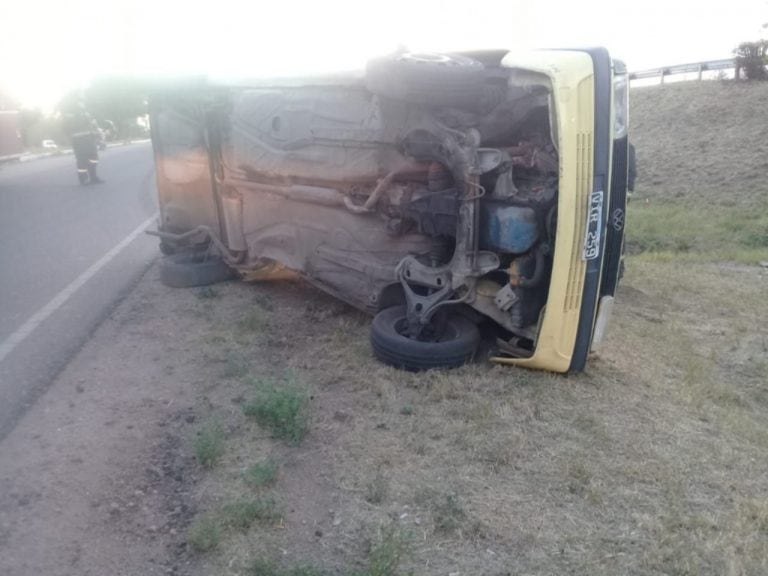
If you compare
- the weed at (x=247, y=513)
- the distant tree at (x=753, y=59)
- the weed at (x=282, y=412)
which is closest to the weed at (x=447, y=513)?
the weed at (x=247, y=513)

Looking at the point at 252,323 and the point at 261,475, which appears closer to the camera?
the point at 261,475

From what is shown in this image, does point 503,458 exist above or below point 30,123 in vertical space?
above

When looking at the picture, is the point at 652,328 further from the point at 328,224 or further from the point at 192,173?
the point at 192,173

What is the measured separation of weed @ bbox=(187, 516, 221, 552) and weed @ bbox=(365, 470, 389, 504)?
697mm

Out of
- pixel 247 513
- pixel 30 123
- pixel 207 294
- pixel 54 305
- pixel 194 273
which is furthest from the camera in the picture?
pixel 30 123

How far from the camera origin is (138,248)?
9.38 metres

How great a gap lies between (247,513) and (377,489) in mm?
608

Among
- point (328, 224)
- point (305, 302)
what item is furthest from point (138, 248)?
point (328, 224)

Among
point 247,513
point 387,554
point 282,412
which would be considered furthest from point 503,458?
point 247,513

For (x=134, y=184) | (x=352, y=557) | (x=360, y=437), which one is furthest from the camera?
(x=134, y=184)

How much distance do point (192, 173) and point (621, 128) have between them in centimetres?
417

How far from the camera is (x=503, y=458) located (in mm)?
3928

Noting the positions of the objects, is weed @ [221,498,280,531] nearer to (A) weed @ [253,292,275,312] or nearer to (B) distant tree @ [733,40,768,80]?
(A) weed @ [253,292,275,312]

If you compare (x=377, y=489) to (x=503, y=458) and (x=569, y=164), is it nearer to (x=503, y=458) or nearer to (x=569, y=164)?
(x=503, y=458)
